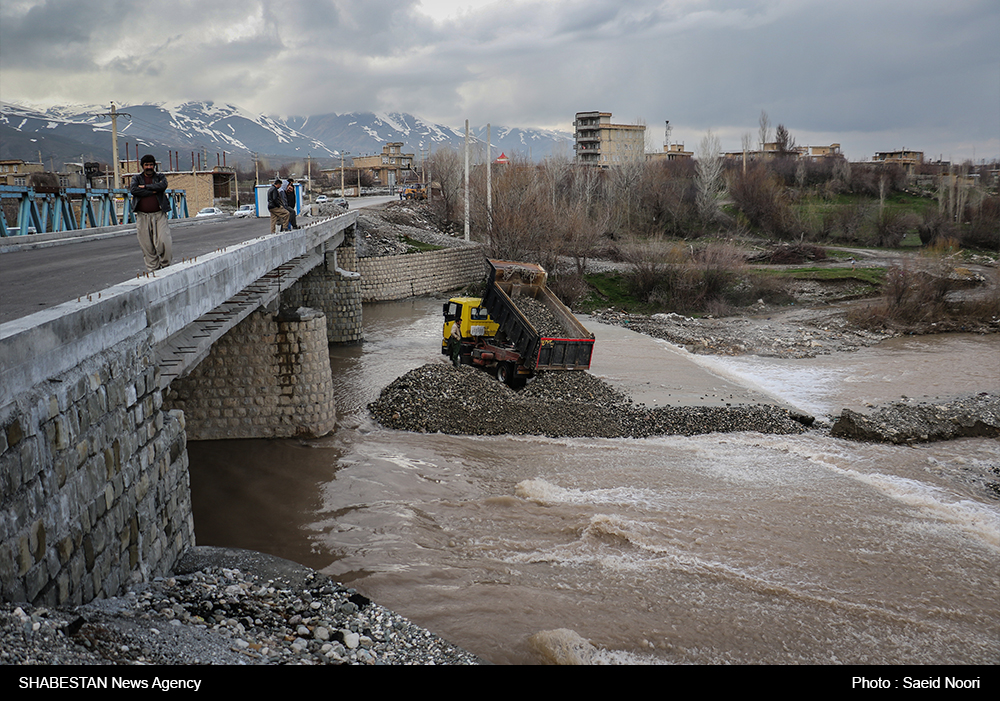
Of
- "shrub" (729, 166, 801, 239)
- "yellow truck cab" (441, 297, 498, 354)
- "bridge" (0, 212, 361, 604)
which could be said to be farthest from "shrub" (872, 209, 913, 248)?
"bridge" (0, 212, 361, 604)

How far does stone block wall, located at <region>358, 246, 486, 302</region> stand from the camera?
128 feet

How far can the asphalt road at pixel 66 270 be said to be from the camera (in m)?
8.05

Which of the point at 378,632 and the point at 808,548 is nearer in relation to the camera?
the point at 378,632

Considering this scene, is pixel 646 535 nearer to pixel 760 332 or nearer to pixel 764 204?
pixel 760 332

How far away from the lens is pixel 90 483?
18.1ft

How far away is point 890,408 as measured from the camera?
18609 mm

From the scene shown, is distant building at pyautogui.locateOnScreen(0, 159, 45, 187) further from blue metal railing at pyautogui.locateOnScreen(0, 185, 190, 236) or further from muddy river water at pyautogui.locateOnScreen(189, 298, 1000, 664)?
muddy river water at pyautogui.locateOnScreen(189, 298, 1000, 664)

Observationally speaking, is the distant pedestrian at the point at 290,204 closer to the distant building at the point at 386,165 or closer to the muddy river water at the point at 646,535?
Result: the muddy river water at the point at 646,535

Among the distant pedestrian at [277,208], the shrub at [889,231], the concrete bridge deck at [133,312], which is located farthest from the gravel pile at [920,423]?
the shrub at [889,231]

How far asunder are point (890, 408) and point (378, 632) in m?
16.6

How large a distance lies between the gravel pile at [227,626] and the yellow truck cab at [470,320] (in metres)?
13.8
